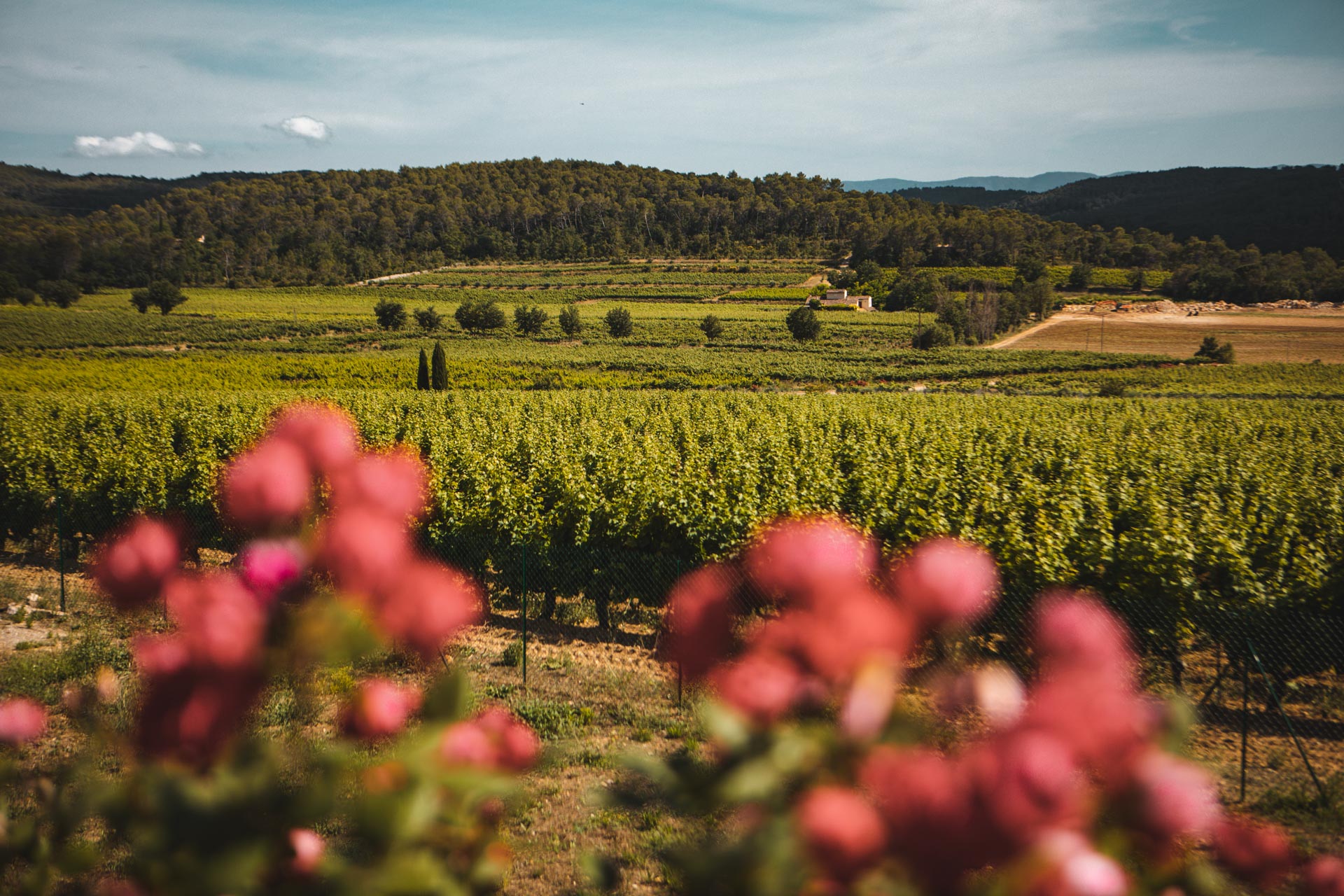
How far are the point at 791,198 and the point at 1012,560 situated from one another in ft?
482

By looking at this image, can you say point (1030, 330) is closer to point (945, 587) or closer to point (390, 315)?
point (390, 315)

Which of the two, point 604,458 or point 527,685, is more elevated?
point 604,458

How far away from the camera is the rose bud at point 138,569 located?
38.0 inches

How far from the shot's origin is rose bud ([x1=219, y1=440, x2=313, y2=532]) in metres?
0.94

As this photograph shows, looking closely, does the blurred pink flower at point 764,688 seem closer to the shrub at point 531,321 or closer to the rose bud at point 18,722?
the rose bud at point 18,722

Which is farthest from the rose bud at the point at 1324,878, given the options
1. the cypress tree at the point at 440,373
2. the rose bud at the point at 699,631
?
the cypress tree at the point at 440,373

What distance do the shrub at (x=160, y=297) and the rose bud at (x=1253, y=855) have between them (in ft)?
299

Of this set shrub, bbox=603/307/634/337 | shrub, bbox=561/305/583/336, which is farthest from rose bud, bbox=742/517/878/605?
shrub, bbox=603/307/634/337

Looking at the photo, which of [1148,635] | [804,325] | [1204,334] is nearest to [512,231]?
[804,325]

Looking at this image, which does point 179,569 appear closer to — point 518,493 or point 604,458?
point 518,493

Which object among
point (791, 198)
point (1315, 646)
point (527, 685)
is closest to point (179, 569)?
point (527, 685)

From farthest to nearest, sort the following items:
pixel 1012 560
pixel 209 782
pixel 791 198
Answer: pixel 791 198 < pixel 1012 560 < pixel 209 782

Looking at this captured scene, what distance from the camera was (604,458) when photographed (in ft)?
47.4

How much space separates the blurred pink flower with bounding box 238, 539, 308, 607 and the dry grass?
72647 mm
